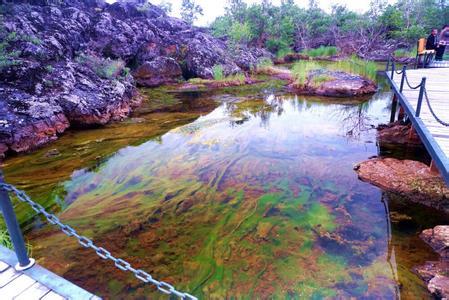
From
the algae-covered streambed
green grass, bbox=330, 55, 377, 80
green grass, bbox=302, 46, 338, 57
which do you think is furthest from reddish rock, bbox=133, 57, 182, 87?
green grass, bbox=302, 46, 338, 57

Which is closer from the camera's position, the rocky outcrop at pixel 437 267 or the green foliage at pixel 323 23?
the rocky outcrop at pixel 437 267

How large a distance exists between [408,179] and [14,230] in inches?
208

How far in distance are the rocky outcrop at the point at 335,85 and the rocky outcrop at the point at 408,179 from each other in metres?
7.17

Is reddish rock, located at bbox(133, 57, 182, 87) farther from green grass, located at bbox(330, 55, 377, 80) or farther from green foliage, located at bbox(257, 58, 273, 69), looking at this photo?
green grass, located at bbox(330, 55, 377, 80)

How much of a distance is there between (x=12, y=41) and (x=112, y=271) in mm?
8813

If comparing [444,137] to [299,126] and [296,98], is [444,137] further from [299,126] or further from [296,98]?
[296,98]

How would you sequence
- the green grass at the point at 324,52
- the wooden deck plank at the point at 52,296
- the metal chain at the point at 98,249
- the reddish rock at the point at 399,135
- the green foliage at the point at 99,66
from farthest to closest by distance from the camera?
the green grass at the point at 324,52, the green foliage at the point at 99,66, the reddish rock at the point at 399,135, the wooden deck plank at the point at 52,296, the metal chain at the point at 98,249

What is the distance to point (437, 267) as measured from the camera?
3.06 m

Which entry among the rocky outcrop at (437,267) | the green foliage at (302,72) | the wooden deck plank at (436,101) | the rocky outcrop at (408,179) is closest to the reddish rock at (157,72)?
the green foliage at (302,72)

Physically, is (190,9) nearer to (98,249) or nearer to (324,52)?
(324,52)

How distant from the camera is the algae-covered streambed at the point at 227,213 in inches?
120

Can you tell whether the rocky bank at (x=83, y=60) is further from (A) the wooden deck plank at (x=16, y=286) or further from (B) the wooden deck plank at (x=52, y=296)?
(B) the wooden deck plank at (x=52, y=296)

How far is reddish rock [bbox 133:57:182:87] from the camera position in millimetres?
14961

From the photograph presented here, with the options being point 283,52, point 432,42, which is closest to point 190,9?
point 283,52
